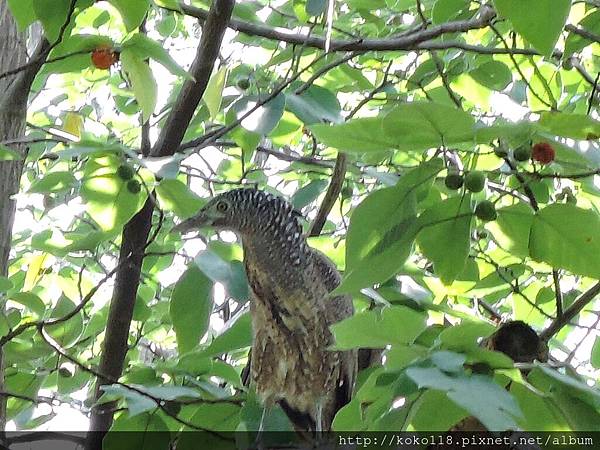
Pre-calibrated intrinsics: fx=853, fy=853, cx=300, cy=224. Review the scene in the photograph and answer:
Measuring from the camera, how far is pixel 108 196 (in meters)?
0.93

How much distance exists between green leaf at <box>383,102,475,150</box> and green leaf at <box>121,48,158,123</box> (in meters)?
0.39

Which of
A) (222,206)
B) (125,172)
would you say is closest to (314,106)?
(222,206)

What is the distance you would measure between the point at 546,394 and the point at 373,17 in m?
0.96

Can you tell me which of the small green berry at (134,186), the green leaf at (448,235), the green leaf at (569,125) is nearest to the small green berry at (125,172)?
the small green berry at (134,186)

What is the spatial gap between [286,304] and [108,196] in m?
0.27

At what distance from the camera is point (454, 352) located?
60 centimetres

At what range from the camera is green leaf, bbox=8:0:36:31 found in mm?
765

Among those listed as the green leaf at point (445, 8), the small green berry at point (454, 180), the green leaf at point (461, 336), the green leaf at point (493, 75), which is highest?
the green leaf at point (493, 75)

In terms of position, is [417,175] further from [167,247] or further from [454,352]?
[167,247]

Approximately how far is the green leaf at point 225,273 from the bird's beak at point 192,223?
2.7 inches

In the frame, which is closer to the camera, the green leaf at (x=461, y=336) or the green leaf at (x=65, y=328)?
the green leaf at (x=461, y=336)

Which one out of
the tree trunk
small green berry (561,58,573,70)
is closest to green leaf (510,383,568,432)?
small green berry (561,58,573,70)

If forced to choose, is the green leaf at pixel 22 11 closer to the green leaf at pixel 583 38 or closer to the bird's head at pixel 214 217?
the bird's head at pixel 214 217

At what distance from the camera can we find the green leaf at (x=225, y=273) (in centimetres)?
93
